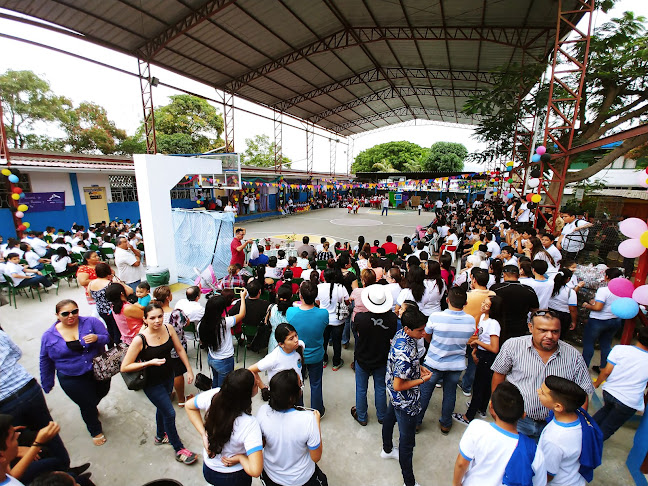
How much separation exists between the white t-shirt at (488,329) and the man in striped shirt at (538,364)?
50 centimetres

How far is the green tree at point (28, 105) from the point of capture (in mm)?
20531

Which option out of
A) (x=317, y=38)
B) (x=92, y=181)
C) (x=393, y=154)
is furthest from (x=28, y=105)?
(x=393, y=154)

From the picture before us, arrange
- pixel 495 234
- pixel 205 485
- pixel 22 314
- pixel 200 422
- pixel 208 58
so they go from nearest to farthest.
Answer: pixel 200 422, pixel 205 485, pixel 22 314, pixel 495 234, pixel 208 58

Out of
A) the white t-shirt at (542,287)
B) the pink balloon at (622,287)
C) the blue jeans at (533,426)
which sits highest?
the pink balloon at (622,287)

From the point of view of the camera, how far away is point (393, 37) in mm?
13227

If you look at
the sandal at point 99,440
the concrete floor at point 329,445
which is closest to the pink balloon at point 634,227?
the concrete floor at point 329,445

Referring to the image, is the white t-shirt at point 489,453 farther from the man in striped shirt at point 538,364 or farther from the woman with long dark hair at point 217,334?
the woman with long dark hair at point 217,334

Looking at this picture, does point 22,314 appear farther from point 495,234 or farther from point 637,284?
point 495,234

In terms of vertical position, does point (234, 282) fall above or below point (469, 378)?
above

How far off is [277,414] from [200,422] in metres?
0.58

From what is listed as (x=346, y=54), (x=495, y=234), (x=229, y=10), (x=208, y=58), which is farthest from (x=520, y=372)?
(x=346, y=54)

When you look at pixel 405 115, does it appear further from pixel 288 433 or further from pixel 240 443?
pixel 240 443

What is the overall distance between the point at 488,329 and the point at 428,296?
3.32 ft

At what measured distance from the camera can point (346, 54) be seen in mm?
15672
